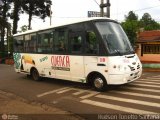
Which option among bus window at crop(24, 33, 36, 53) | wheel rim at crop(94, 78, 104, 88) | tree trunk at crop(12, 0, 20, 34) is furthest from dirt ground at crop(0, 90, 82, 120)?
tree trunk at crop(12, 0, 20, 34)

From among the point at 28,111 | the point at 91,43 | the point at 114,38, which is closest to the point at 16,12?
the point at 91,43

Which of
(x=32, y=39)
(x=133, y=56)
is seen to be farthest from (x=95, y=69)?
(x=32, y=39)

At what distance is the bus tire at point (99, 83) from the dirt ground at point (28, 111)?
2.60 meters

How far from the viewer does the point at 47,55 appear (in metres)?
14.2

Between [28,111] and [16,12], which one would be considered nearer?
[28,111]

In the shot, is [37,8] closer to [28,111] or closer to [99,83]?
[99,83]

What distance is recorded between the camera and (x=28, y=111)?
350 inches

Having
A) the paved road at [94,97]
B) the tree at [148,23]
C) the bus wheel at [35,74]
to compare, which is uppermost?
the tree at [148,23]

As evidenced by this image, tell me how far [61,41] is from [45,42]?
160 cm

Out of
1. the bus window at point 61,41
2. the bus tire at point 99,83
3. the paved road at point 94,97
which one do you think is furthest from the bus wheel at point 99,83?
the bus window at point 61,41

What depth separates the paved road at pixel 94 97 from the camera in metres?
8.56

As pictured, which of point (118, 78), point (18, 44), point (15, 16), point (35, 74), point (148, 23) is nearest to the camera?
point (118, 78)

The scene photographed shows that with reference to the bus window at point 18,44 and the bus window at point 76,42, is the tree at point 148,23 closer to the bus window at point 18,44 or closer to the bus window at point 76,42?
the bus window at point 18,44

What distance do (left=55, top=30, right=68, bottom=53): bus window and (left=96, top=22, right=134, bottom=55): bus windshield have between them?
2.08m
